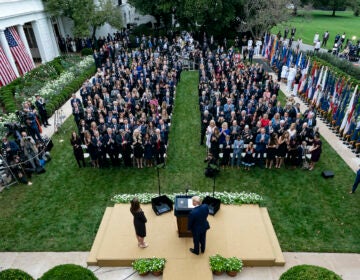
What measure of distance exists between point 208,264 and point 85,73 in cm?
1977

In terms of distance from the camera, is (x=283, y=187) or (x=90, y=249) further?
(x=283, y=187)

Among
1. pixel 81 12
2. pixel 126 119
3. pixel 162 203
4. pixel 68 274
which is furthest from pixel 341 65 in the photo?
pixel 68 274

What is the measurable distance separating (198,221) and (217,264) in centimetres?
133

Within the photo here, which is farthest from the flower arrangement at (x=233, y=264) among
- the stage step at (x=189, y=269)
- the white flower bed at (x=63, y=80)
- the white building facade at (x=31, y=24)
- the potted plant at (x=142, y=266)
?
the white building facade at (x=31, y=24)

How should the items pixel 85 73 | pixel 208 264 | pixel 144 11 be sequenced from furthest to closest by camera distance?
pixel 144 11 < pixel 85 73 < pixel 208 264

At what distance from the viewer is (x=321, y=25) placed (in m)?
51.0

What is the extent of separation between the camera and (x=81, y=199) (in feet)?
32.4

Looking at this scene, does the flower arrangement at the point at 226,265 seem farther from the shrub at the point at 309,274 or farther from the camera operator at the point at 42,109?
the camera operator at the point at 42,109

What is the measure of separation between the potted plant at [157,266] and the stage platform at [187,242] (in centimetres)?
15

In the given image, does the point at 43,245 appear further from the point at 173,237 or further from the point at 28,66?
the point at 28,66

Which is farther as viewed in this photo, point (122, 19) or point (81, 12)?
point (122, 19)

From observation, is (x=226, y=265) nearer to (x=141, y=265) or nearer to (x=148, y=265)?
(x=148, y=265)

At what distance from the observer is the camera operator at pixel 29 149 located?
35.7ft

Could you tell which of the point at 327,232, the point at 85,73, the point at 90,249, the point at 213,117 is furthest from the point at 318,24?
the point at 90,249
